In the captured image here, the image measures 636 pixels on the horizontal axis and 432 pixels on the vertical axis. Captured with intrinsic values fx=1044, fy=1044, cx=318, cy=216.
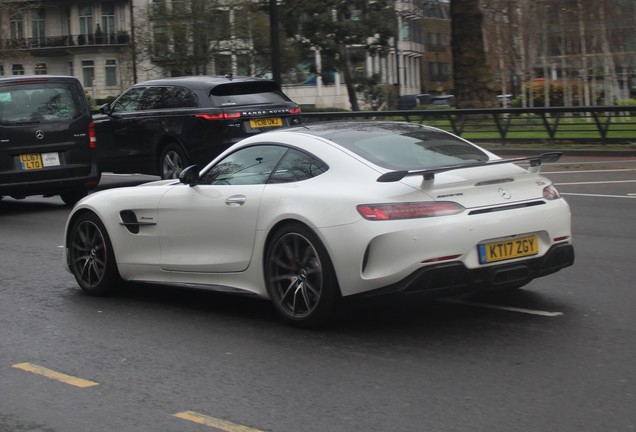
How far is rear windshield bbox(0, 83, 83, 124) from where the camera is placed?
576 inches

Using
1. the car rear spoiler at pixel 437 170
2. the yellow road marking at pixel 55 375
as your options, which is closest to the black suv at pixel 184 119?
the car rear spoiler at pixel 437 170

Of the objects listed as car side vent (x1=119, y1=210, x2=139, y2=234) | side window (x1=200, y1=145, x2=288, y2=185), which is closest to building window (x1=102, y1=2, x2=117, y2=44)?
car side vent (x1=119, y1=210, x2=139, y2=234)

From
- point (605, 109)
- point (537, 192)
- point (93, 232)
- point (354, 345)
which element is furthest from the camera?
point (605, 109)

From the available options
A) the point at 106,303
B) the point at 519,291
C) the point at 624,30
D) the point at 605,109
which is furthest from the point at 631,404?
the point at 624,30

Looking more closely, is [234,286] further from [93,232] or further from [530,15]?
[530,15]

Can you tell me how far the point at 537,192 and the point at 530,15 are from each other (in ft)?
144

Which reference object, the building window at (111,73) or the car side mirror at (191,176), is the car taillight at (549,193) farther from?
the building window at (111,73)

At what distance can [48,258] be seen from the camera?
35.5 ft

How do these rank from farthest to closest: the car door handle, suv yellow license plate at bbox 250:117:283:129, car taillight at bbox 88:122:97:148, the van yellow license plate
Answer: suv yellow license plate at bbox 250:117:283:129 → car taillight at bbox 88:122:97:148 → the van yellow license plate → the car door handle

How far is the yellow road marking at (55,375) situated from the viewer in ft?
19.4

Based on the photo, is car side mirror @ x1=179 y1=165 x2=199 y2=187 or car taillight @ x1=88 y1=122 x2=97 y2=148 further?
car taillight @ x1=88 y1=122 x2=97 y2=148

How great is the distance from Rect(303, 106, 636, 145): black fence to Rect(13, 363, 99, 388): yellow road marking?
1833 centimetres

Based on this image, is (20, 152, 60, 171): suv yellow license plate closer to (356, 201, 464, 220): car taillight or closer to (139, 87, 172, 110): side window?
(139, 87, 172, 110): side window

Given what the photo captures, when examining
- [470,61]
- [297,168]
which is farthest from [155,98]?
[470,61]
